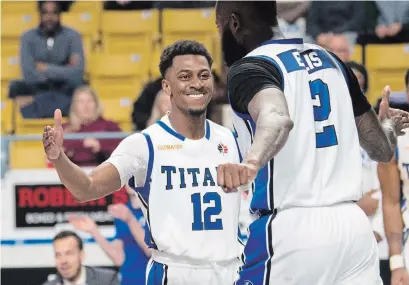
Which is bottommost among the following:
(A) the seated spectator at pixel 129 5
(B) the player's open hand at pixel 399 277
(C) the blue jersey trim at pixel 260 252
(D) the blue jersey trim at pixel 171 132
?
(B) the player's open hand at pixel 399 277

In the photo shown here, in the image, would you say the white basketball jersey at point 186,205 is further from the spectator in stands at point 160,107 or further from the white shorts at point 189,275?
the spectator in stands at point 160,107

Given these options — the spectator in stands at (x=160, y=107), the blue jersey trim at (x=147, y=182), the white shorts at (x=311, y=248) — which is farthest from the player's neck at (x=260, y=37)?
the spectator in stands at (x=160, y=107)

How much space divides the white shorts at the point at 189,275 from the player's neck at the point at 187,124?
81 cm

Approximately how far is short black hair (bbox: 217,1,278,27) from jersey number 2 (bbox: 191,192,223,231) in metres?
1.97

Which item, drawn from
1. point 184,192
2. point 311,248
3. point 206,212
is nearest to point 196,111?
point 184,192

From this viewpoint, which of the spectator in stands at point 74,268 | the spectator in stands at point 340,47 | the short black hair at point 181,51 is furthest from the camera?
the spectator in stands at point 340,47

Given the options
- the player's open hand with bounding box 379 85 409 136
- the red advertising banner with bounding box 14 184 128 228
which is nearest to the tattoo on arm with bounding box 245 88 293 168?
the player's open hand with bounding box 379 85 409 136

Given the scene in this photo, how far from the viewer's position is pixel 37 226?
8.22m

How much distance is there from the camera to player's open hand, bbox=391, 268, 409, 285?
646cm

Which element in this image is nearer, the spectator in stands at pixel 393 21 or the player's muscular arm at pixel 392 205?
the player's muscular arm at pixel 392 205

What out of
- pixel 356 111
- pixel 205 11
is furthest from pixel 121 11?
pixel 356 111

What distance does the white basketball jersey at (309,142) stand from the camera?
3.67m

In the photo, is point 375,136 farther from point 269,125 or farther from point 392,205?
point 392,205

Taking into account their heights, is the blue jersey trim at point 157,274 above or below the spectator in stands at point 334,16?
below
